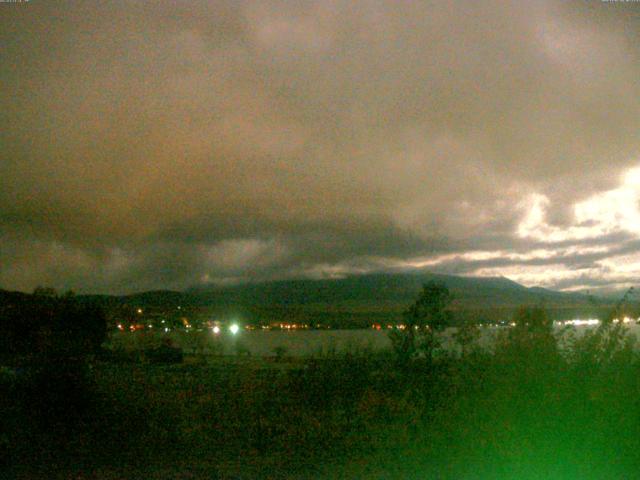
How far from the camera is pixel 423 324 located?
79.0ft

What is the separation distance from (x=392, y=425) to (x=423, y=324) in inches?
350

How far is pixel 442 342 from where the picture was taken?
23469mm

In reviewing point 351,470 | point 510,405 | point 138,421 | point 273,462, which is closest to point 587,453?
point 510,405

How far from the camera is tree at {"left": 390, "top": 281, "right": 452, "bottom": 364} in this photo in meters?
23.6

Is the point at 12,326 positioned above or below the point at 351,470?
above

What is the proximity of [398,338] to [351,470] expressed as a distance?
476 inches

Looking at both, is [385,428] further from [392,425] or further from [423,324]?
[423,324]

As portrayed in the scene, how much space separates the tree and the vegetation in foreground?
13.1 feet

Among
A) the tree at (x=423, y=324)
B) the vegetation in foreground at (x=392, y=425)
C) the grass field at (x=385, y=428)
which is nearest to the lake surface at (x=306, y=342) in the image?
the tree at (x=423, y=324)

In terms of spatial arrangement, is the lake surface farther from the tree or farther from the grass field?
the grass field

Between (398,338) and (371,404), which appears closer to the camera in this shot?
(371,404)

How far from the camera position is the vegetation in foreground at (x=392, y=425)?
11.8 metres

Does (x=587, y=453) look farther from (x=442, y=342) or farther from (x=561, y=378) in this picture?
(x=442, y=342)

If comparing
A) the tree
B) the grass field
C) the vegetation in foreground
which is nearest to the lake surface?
the tree
